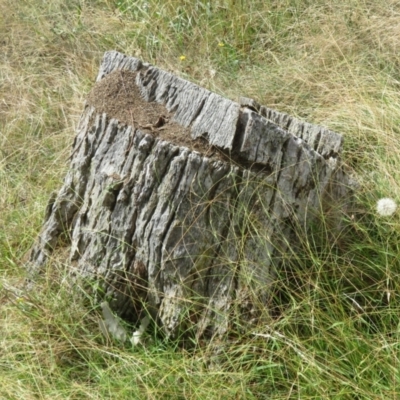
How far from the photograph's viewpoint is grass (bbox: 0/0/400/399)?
7.68 ft

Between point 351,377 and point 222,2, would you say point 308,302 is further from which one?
point 222,2

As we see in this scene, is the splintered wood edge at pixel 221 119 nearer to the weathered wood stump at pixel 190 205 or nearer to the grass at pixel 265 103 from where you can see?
the weathered wood stump at pixel 190 205

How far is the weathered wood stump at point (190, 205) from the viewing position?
8.13 ft

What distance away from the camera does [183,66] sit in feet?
14.9

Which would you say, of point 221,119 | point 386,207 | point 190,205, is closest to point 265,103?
point 386,207

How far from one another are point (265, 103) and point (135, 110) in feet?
5.15

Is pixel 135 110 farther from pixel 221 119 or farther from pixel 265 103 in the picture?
pixel 265 103

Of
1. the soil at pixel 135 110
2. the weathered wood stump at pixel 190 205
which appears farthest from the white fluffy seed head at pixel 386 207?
the soil at pixel 135 110

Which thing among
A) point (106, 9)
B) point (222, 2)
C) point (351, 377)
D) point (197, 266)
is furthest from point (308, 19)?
point (351, 377)

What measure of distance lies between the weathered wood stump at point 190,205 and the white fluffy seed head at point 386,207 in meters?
0.23

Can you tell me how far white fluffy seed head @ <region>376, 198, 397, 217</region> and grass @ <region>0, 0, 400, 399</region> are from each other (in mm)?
31

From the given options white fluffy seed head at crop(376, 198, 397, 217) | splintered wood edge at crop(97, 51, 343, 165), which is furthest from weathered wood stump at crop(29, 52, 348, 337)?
white fluffy seed head at crop(376, 198, 397, 217)

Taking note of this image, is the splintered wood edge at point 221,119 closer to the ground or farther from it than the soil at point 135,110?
farther from it

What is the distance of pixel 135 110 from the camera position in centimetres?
269
